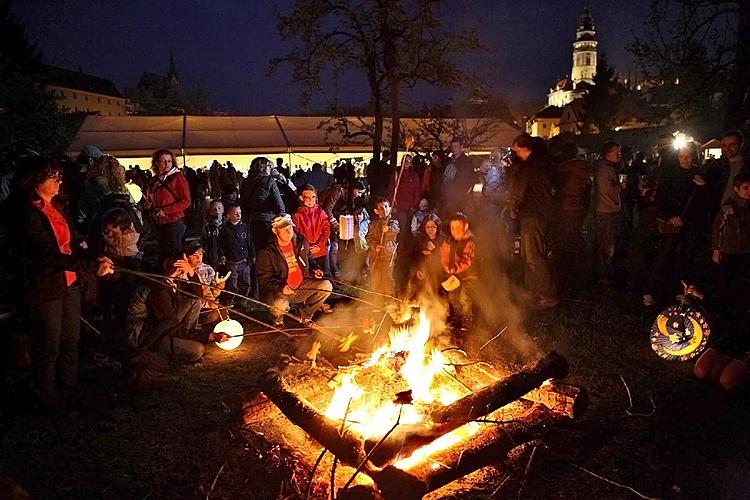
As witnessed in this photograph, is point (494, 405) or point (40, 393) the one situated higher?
point (494, 405)

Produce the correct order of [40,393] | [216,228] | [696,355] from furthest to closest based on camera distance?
1. [216,228]
2. [696,355]
3. [40,393]

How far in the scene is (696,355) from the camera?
5602 millimetres

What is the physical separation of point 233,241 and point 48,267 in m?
3.34

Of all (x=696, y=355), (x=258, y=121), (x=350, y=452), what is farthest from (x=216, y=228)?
(x=258, y=121)

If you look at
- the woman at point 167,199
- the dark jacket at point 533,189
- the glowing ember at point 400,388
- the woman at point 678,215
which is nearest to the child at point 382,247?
the dark jacket at point 533,189

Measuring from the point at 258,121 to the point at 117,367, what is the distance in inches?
819

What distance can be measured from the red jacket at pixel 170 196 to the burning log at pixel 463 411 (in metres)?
5.26

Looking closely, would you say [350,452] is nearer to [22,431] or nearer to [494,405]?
[494,405]

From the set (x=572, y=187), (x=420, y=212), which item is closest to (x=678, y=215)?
(x=572, y=187)

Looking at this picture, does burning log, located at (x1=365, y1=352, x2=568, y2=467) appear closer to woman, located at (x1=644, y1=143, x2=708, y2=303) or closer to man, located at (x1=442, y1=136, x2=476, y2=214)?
woman, located at (x1=644, y1=143, x2=708, y2=303)

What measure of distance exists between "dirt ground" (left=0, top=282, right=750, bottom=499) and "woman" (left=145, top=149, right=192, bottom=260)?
228 cm

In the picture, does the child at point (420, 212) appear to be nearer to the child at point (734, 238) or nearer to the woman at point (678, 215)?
the woman at point (678, 215)

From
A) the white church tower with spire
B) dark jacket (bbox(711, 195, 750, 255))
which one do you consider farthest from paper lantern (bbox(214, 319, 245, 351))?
the white church tower with spire

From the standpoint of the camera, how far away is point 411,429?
362 centimetres
